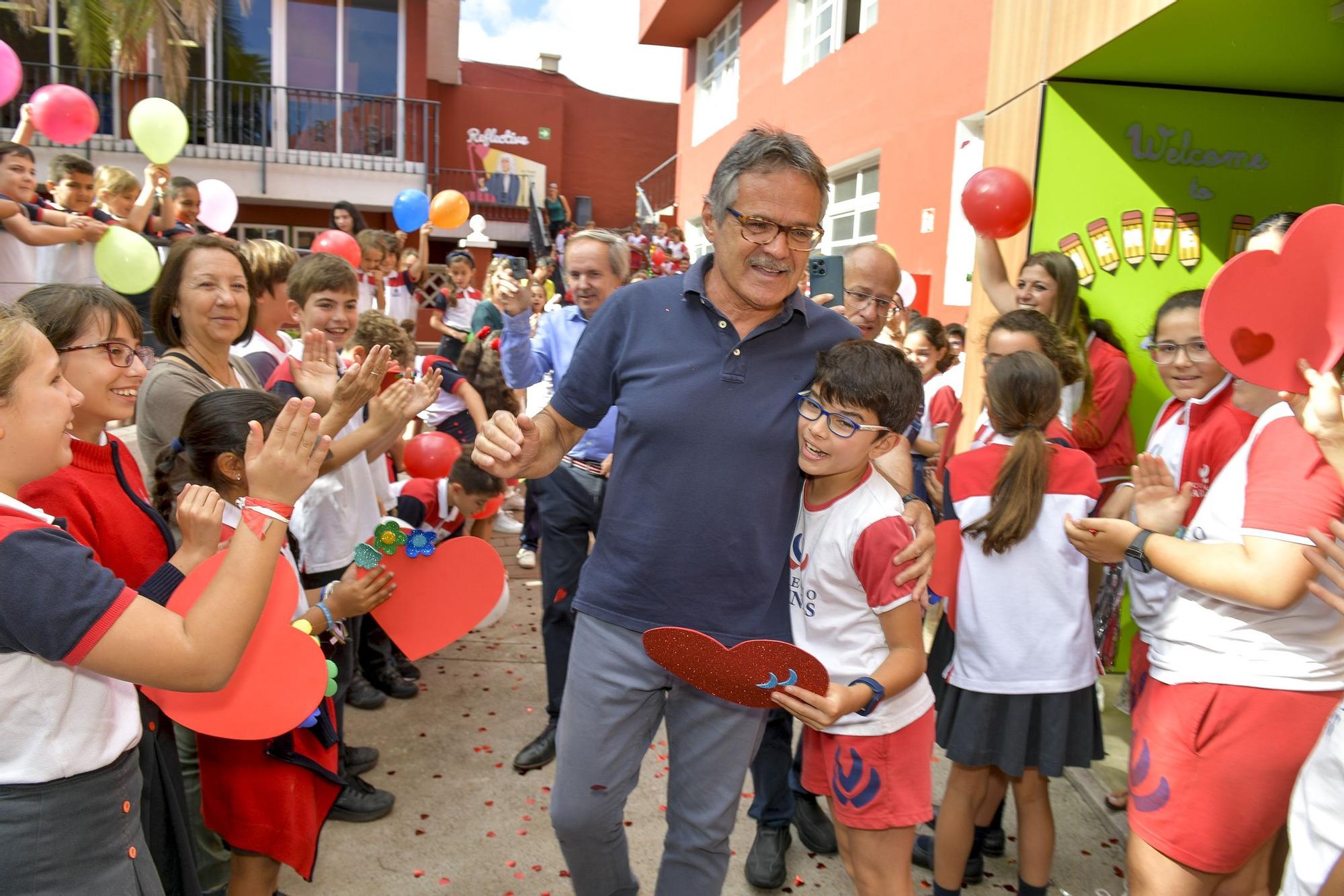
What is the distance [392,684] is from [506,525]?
2907mm

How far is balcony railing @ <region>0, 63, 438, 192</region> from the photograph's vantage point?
14.6 m

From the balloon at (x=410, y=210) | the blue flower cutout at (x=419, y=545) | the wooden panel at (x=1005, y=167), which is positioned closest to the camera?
the blue flower cutout at (x=419, y=545)

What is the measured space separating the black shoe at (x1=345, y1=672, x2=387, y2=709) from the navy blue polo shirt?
2037mm

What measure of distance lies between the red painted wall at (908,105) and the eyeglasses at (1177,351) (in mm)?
4169

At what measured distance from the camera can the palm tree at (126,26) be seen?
1080 cm

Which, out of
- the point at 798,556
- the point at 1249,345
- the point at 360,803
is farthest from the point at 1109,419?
the point at 360,803

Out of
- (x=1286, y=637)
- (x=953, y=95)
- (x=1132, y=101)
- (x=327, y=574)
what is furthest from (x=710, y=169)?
(x=1286, y=637)

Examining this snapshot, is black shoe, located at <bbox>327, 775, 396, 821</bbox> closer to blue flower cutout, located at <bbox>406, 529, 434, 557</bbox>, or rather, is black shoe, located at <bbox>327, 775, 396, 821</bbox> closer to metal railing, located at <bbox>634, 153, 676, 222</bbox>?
blue flower cutout, located at <bbox>406, 529, 434, 557</bbox>

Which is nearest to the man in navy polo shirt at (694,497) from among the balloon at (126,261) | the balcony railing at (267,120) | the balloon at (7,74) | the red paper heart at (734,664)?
the red paper heart at (734,664)

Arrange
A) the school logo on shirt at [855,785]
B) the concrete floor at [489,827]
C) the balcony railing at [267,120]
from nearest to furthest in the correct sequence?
1. the school logo on shirt at [855,785]
2. the concrete floor at [489,827]
3. the balcony railing at [267,120]

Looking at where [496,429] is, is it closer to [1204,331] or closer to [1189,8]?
[1204,331]

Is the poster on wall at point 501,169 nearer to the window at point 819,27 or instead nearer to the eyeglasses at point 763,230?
the window at point 819,27

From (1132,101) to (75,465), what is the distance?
13.6 feet

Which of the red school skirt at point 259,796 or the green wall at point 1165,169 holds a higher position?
the green wall at point 1165,169
